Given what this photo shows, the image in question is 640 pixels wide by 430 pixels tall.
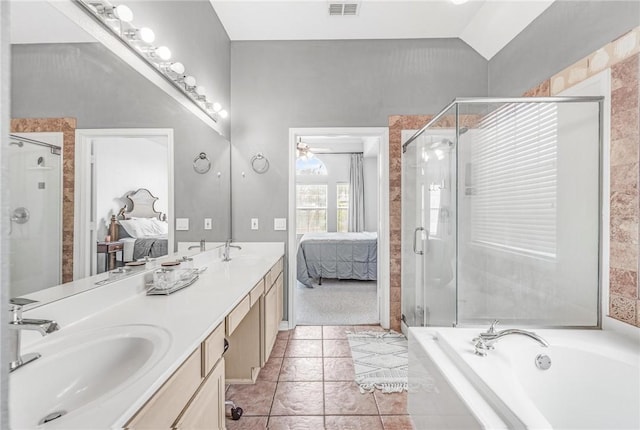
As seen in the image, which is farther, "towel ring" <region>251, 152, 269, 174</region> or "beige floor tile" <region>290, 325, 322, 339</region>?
"towel ring" <region>251, 152, 269, 174</region>

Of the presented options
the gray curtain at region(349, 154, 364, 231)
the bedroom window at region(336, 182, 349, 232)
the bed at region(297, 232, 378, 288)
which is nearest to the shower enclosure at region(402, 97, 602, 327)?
the bed at region(297, 232, 378, 288)

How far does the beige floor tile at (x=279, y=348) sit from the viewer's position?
2.55 meters

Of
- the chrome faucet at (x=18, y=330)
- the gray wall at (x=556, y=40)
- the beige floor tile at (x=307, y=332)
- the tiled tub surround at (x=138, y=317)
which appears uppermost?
the gray wall at (x=556, y=40)

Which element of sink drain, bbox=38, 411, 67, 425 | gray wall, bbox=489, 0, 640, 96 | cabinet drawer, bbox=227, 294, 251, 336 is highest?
gray wall, bbox=489, 0, 640, 96

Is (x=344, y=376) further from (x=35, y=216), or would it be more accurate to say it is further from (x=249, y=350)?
(x=35, y=216)

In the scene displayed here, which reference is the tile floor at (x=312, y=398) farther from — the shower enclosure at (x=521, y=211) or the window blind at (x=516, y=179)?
the window blind at (x=516, y=179)

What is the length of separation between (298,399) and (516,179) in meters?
2.06

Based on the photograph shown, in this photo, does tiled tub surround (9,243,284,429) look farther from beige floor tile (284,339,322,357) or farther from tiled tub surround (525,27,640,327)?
tiled tub surround (525,27,640,327)

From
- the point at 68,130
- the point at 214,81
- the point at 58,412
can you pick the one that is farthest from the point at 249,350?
the point at 214,81

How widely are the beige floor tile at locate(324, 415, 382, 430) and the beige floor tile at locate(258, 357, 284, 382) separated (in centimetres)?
56

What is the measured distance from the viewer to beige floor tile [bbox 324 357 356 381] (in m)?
2.21

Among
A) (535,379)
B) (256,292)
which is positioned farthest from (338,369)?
(535,379)

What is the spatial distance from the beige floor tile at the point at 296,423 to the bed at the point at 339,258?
120 inches

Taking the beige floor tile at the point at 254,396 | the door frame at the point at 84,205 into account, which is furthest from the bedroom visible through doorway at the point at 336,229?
the door frame at the point at 84,205
